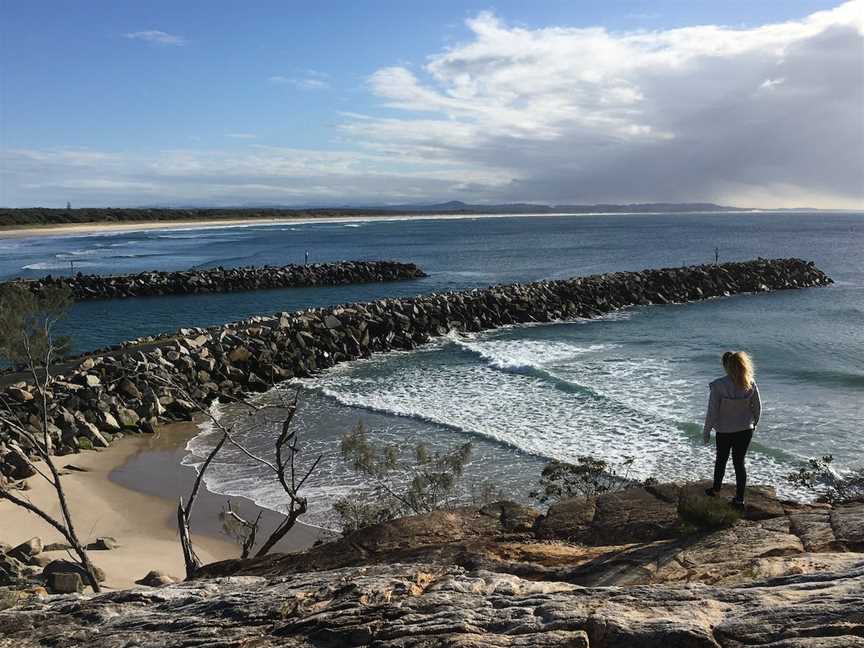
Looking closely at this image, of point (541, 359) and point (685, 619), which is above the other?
point (685, 619)

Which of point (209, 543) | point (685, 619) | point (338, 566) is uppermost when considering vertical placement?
point (685, 619)

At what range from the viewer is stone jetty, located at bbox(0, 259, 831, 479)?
16781 millimetres

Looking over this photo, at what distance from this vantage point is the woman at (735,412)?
756 centimetres

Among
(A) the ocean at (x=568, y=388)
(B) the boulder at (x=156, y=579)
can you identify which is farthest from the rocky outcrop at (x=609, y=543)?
(A) the ocean at (x=568, y=388)

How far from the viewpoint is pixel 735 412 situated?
7680 millimetres

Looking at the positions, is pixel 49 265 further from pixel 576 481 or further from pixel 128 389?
pixel 576 481

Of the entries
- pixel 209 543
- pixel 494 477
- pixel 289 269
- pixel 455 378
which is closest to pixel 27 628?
pixel 209 543

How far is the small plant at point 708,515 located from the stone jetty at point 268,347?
588cm

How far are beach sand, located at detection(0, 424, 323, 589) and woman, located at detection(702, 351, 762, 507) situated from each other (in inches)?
246

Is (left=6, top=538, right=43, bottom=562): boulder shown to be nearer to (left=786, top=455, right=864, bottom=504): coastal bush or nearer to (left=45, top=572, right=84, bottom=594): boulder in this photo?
(left=45, top=572, right=84, bottom=594): boulder

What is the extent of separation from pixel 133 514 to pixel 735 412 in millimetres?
10041

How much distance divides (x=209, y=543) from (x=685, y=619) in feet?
29.3

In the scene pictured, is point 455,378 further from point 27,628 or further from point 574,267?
point 574,267

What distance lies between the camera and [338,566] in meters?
6.54
